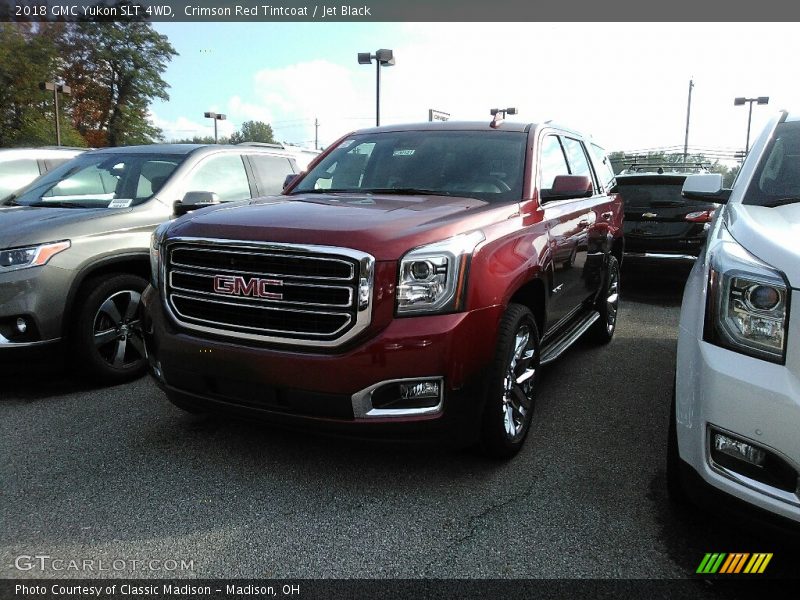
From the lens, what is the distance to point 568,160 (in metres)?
4.84

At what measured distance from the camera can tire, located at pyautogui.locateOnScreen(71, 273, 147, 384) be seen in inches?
171

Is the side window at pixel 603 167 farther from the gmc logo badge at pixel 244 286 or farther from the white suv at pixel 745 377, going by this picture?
the gmc logo badge at pixel 244 286

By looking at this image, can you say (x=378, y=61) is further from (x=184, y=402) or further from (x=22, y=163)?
(x=184, y=402)

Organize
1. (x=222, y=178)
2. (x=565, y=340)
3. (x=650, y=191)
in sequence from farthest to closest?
(x=650, y=191)
(x=222, y=178)
(x=565, y=340)

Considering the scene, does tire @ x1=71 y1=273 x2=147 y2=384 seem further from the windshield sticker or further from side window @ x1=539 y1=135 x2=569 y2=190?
side window @ x1=539 y1=135 x2=569 y2=190

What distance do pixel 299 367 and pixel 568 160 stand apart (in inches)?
120

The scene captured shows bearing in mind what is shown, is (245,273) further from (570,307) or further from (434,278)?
(570,307)

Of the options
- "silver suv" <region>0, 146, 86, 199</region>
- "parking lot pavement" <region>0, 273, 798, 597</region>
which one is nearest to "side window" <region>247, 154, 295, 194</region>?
"silver suv" <region>0, 146, 86, 199</region>

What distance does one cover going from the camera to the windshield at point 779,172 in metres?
3.00

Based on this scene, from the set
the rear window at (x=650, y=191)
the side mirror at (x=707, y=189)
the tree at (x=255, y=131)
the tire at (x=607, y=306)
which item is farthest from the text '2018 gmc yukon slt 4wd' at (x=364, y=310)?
the tree at (x=255, y=131)

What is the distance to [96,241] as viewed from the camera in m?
4.40

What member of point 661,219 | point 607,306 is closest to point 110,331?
point 607,306

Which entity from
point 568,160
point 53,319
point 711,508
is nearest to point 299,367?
point 711,508

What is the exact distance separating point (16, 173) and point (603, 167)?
667 cm
